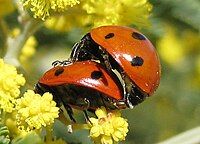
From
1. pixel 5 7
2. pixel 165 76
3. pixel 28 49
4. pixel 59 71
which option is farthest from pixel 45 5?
pixel 165 76

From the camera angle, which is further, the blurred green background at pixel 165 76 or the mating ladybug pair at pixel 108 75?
the blurred green background at pixel 165 76

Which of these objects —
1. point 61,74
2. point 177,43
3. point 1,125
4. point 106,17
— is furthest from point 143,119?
point 1,125

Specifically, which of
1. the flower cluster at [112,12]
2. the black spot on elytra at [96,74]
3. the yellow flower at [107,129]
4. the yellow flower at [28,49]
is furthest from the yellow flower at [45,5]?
the yellow flower at [28,49]

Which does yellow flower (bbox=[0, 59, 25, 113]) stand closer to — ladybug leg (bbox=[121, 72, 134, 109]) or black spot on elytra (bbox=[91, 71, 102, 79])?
black spot on elytra (bbox=[91, 71, 102, 79])

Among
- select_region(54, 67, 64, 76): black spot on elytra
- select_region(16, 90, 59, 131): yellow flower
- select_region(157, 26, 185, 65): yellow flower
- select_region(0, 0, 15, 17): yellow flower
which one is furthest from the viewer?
select_region(157, 26, 185, 65): yellow flower

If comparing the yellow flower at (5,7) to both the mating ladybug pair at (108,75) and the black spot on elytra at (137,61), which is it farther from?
the black spot on elytra at (137,61)

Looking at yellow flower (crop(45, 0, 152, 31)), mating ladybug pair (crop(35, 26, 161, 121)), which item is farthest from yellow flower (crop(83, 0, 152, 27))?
mating ladybug pair (crop(35, 26, 161, 121))
